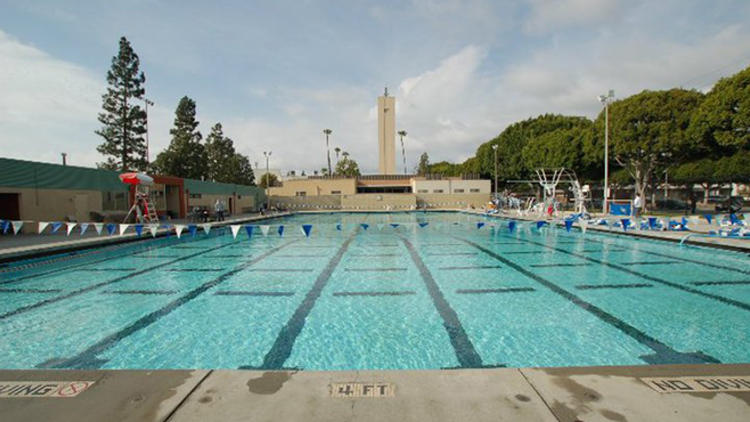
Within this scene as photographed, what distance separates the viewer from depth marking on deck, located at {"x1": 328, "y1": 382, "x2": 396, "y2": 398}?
2631 millimetres

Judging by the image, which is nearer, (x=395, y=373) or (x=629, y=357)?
(x=395, y=373)

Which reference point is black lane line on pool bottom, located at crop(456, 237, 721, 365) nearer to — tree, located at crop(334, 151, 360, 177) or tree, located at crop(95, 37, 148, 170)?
tree, located at crop(95, 37, 148, 170)

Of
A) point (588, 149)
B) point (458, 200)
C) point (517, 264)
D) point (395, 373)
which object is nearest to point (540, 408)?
point (395, 373)

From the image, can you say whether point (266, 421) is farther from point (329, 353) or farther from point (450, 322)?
point (450, 322)

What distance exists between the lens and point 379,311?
6.53 m

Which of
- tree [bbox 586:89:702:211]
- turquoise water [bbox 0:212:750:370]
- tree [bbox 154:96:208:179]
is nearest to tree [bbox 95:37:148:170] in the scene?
tree [bbox 154:96:208:179]

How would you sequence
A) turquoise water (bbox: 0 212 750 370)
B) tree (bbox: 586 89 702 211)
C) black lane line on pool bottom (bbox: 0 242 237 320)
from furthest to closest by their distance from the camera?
1. tree (bbox: 586 89 702 211)
2. black lane line on pool bottom (bbox: 0 242 237 320)
3. turquoise water (bbox: 0 212 750 370)

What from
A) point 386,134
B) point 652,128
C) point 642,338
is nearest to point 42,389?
point 642,338

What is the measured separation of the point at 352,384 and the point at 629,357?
13.2 feet

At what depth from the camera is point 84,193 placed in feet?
58.6

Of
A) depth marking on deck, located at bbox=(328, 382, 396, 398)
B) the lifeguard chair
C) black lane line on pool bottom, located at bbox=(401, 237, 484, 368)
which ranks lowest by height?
black lane line on pool bottom, located at bbox=(401, 237, 484, 368)

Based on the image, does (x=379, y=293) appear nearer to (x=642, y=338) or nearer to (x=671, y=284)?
(x=642, y=338)

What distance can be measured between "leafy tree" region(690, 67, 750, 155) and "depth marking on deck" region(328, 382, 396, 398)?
26190mm

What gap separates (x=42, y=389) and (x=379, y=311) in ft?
15.4
